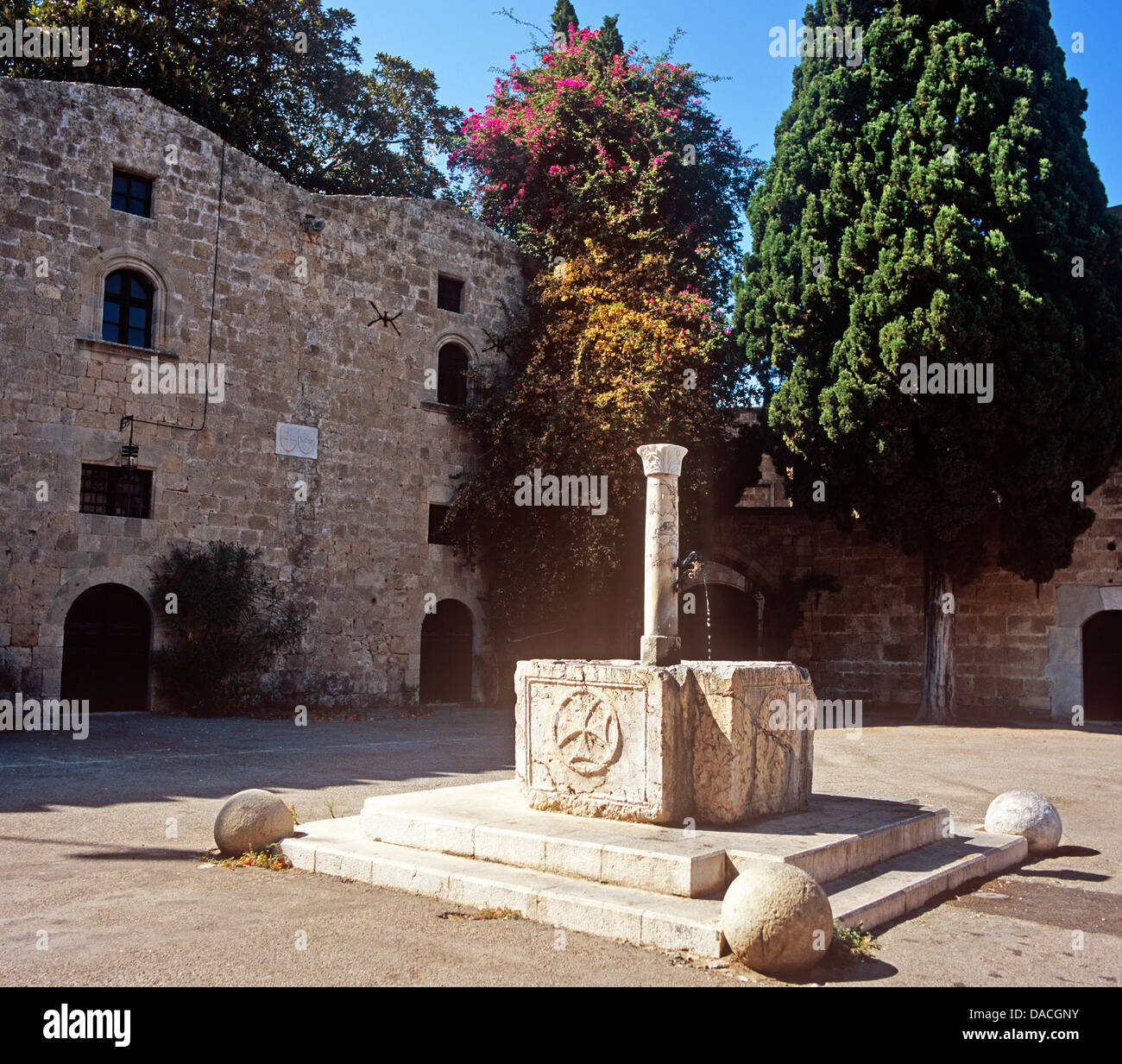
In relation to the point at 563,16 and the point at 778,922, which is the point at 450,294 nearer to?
the point at 563,16

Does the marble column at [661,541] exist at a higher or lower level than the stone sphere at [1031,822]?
higher

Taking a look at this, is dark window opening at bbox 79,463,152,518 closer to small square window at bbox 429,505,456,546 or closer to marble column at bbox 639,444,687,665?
small square window at bbox 429,505,456,546

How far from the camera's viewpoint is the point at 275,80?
21.4 m

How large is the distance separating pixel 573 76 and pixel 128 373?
1138 centimetres

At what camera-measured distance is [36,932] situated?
4.71 m

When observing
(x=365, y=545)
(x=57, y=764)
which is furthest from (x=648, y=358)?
(x=57, y=764)

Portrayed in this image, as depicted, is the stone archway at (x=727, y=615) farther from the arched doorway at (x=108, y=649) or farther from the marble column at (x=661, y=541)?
the marble column at (x=661, y=541)

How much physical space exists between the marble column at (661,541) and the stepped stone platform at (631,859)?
5.01ft

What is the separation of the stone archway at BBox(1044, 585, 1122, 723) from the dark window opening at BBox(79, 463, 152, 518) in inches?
588

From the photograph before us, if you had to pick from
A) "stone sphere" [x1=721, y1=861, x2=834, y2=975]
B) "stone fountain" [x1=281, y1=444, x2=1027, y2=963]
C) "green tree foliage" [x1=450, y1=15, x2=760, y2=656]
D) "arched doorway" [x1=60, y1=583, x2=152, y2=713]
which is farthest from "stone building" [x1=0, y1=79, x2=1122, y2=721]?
"stone sphere" [x1=721, y1=861, x2=834, y2=975]

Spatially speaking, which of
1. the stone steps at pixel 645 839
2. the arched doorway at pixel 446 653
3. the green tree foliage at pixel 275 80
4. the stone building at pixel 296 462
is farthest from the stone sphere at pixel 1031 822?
the green tree foliage at pixel 275 80

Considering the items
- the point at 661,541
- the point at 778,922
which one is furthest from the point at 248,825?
the point at 778,922

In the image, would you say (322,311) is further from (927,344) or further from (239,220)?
(927,344)

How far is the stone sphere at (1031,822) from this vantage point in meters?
7.24
